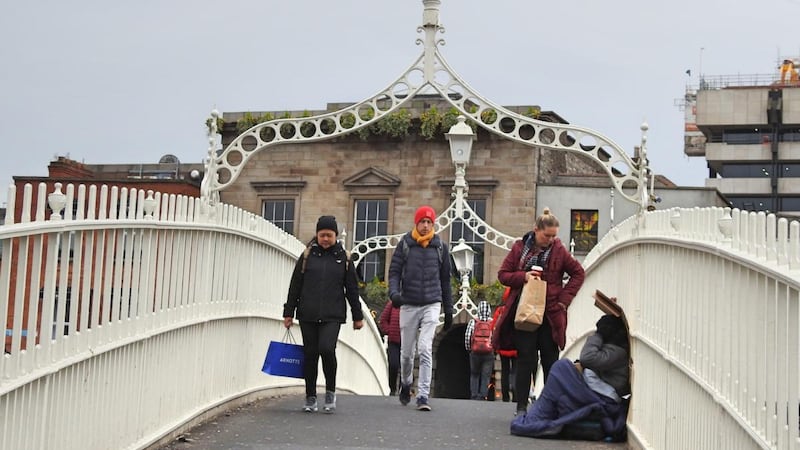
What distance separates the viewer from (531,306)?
9.93m

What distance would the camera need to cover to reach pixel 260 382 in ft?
38.6

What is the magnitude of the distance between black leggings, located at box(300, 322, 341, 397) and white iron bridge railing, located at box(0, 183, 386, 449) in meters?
0.65

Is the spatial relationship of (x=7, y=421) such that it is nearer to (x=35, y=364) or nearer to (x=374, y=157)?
(x=35, y=364)

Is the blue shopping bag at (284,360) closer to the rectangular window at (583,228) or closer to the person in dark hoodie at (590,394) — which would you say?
the person in dark hoodie at (590,394)

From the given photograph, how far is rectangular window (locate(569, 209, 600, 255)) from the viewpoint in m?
37.9

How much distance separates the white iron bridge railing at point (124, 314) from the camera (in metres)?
5.79

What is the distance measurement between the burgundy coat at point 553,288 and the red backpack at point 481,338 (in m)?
6.81

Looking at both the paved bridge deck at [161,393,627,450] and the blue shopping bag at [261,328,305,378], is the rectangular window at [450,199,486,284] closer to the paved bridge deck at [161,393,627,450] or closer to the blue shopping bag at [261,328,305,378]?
the paved bridge deck at [161,393,627,450]

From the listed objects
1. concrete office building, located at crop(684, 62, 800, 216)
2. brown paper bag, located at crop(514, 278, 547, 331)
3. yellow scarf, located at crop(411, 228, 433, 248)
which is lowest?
brown paper bag, located at crop(514, 278, 547, 331)

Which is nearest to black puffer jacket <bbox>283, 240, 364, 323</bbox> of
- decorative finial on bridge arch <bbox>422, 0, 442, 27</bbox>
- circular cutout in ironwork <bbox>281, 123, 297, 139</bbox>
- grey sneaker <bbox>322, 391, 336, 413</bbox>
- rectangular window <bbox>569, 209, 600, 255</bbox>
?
grey sneaker <bbox>322, 391, 336, 413</bbox>

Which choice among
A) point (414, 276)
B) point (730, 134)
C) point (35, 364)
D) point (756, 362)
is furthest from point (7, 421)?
point (730, 134)

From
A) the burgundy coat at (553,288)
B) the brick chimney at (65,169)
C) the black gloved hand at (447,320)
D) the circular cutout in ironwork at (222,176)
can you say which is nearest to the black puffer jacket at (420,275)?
the black gloved hand at (447,320)

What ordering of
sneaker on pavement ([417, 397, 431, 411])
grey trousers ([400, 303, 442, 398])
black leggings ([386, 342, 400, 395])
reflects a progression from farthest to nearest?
black leggings ([386, 342, 400, 395])
grey trousers ([400, 303, 442, 398])
sneaker on pavement ([417, 397, 431, 411])

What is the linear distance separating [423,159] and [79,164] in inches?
503
